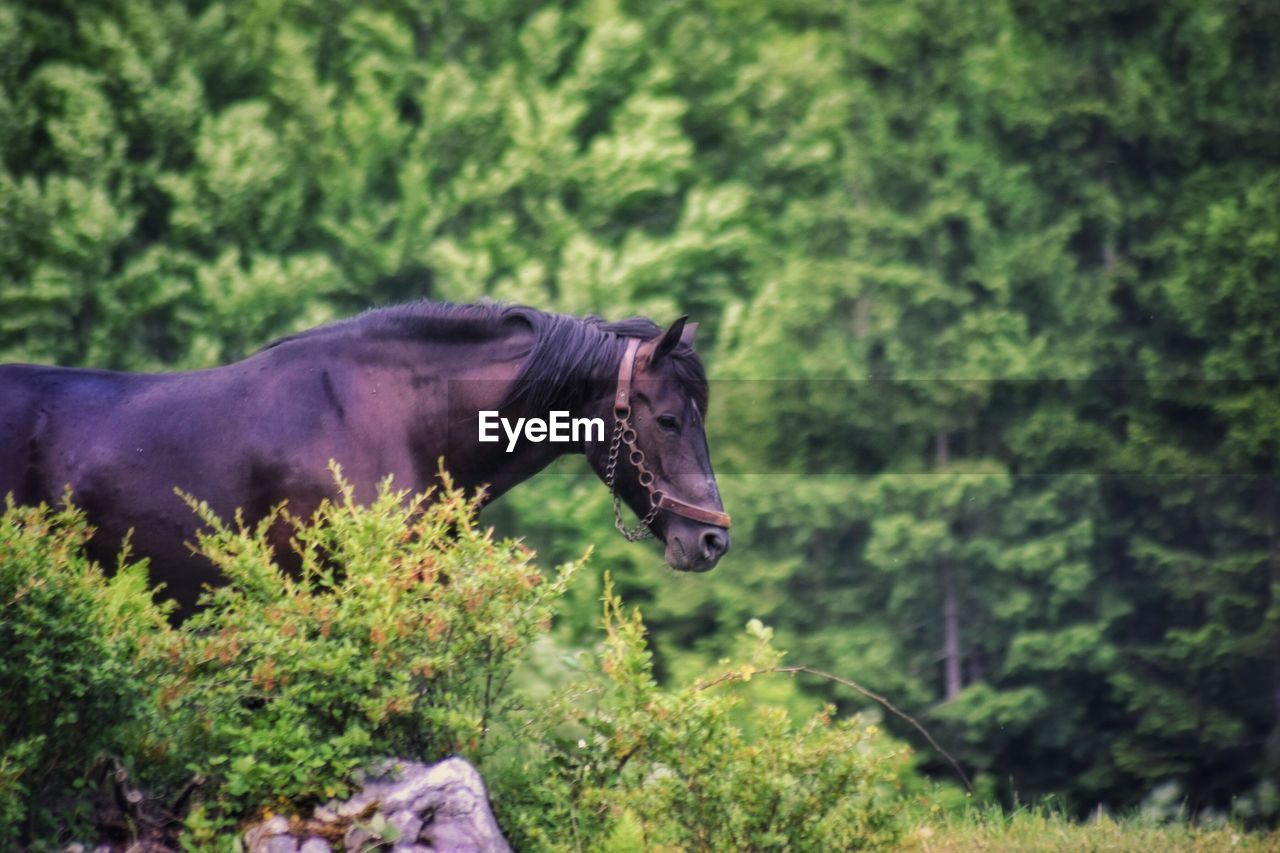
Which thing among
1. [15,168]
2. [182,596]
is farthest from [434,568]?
[15,168]

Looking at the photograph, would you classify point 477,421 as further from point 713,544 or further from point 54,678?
point 54,678

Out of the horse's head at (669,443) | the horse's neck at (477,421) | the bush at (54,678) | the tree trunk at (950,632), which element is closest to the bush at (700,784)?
the horse's head at (669,443)

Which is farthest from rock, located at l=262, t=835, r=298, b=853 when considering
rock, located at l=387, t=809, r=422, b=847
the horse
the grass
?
the grass

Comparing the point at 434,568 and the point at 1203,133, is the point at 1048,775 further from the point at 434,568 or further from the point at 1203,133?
the point at 434,568

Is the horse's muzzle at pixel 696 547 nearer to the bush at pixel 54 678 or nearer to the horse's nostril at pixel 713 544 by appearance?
the horse's nostril at pixel 713 544

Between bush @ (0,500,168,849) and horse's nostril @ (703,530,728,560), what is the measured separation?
2140 millimetres

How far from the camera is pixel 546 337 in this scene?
6.32 meters

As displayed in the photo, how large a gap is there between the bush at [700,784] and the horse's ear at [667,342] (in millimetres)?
1274

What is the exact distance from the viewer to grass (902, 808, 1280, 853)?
6129 mm

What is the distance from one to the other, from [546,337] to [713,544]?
3.53 ft

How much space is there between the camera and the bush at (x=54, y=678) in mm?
4898

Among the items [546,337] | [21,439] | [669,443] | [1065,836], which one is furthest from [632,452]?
[21,439]

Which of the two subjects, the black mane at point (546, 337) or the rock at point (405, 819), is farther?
the black mane at point (546, 337)

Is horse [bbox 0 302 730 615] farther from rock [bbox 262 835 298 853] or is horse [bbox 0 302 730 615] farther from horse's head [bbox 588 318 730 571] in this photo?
rock [bbox 262 835 298 853]
